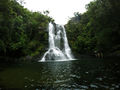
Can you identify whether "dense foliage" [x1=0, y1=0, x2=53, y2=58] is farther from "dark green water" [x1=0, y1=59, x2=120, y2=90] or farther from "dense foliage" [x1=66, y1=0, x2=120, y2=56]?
"dense foliage" [x1=66, y1=0, x2=120, y2=56]

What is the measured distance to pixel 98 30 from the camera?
59.9 ft

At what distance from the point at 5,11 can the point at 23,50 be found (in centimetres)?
1429

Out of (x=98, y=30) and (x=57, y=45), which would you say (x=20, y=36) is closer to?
(x=57, y=45)

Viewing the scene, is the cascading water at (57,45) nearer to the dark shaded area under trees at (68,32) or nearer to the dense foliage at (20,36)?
the dark shaded area under trees at (68,32)

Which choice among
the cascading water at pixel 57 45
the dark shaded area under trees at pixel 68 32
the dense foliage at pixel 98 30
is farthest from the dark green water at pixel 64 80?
the cascading water at pixel 57 45

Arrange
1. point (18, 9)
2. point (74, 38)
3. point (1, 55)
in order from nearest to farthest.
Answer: point (1, 55), point (18, 9), point (74, 38)

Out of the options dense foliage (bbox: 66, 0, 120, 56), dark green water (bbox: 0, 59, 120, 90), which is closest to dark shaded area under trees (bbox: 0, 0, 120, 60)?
dense foliage (bbox: 66, 0, 120, 56)

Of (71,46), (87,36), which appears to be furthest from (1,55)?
(87,36)

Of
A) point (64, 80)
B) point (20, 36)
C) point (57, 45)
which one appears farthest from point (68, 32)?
point (64, 80)

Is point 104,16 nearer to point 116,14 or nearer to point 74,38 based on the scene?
point 116,14

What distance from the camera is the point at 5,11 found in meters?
13.7

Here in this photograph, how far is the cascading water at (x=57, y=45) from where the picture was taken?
28953 millimetres

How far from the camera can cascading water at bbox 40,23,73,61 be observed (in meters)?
29.0

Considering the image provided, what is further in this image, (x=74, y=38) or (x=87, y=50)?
(x=74, y=38)
